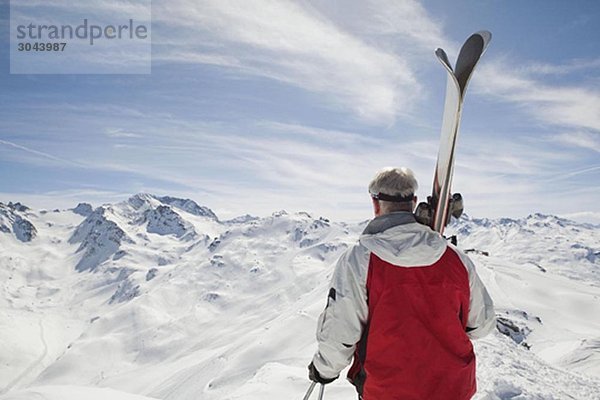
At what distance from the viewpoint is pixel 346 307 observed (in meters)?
3.30

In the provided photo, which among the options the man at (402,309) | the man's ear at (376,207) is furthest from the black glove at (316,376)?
the man's ear at (376,207)

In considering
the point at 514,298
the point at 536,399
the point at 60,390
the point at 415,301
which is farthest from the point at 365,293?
the point at 514,298

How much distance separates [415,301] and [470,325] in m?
1.03

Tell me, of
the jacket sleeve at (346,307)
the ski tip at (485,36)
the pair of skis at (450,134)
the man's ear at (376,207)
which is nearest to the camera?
the jacket sleeve at (346,307)

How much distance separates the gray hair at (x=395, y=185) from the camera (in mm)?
3449

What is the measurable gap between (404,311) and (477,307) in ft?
3.24

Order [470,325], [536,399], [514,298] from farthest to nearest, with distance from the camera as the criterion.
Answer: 1. [514,298]
2. [536,399]
3. [470,325]

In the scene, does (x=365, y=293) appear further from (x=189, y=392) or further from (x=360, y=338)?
(x=189, y=392)

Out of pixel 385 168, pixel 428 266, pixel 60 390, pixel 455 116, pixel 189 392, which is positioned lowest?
pixel 189 392

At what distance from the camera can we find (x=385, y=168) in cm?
362

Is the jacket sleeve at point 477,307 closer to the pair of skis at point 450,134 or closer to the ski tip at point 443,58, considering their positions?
the pair of skis at point 450,134

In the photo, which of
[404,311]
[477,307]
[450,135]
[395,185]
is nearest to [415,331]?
[404,311]

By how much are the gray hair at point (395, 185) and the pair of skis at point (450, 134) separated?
1.64 feet

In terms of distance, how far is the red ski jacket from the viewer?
3156 millimetres
